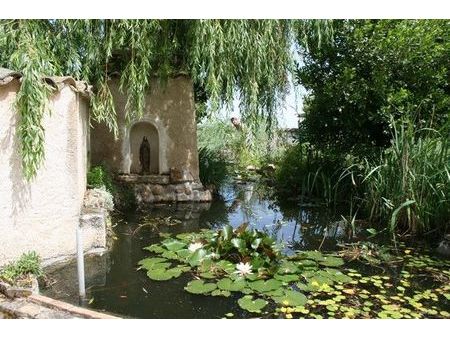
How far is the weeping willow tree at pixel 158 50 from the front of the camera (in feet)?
15.6

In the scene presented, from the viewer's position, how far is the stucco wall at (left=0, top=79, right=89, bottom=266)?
3.56 meters

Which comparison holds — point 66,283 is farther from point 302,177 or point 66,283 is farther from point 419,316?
point 302,177

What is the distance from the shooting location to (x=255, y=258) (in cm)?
386

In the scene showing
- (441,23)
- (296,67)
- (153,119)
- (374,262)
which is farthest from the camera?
(153,119)

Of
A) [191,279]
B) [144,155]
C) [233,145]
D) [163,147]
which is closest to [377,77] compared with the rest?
[163,147]

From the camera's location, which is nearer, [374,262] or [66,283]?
[66,283]

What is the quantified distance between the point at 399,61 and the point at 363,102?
0.76 m

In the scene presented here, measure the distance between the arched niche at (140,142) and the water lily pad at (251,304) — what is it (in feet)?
16.5

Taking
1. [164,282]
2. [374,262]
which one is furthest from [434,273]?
[164,282]

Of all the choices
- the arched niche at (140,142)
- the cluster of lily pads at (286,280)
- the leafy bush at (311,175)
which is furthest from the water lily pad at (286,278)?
the arched niche at (140,142)

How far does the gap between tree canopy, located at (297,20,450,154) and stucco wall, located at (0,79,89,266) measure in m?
4.05

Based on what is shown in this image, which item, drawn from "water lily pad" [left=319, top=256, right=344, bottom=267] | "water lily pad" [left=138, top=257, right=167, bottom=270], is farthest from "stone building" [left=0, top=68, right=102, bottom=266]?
"water lily pad" [left=319, top=256, right=344, bottom=267]

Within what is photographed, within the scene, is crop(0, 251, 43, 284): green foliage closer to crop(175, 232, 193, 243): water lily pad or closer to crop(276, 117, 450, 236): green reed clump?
crop(175, 232, 193, 243): water lily pad

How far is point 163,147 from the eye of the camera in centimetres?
765
